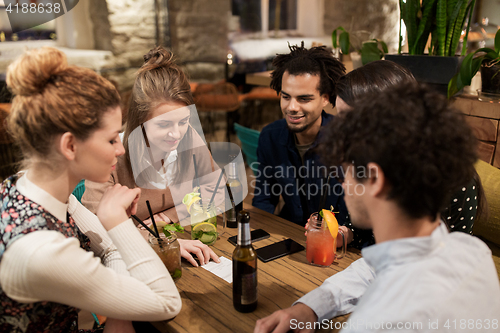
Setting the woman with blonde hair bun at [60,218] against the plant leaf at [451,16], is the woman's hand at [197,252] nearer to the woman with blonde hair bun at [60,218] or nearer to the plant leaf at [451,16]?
the woman with blonde hair bun at [60,218]

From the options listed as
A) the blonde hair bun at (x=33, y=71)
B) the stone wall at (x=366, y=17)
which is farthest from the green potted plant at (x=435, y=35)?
the stone wall at (x=366, y=17)

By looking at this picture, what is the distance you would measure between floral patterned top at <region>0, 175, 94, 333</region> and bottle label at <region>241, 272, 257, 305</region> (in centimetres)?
49

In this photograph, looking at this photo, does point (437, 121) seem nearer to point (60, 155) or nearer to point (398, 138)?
Result: point (398, 138)

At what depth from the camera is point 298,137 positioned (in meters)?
2.36

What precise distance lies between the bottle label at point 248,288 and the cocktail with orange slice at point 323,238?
31 centimetres

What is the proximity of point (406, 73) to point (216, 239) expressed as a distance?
105 cm

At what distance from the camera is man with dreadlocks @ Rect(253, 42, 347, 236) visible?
7.32ft

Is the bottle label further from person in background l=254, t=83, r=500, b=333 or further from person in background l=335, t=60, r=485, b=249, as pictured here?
person in background l=335, t=60, r=485, b=249

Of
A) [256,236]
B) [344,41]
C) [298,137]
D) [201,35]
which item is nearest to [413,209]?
[256,236]

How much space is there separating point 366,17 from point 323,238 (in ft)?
19.6

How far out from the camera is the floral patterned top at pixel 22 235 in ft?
3.11

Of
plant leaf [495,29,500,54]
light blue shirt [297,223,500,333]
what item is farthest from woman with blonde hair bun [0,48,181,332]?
plant leaf [495,29,500,54]

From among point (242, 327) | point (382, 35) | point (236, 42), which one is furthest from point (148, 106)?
point (382, 35)

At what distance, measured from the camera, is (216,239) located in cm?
152
